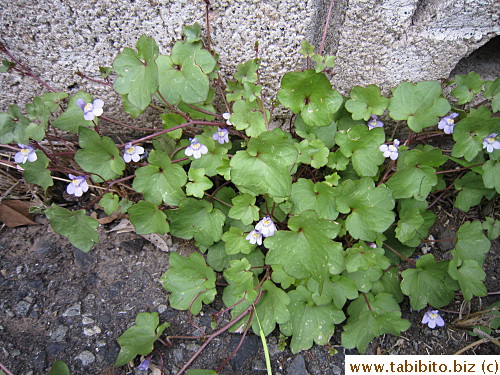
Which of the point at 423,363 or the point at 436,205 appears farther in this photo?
the point at 436,205

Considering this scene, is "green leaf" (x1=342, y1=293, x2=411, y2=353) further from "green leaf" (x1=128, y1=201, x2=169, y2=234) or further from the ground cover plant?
"green leaf" (x1=128, y1=201, x2=169, y2=234)

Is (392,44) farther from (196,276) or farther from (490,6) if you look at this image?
(196,276)

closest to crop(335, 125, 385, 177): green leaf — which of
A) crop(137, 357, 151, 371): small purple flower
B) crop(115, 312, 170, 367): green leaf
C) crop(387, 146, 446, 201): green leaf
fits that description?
crop(387, 146, 446, 201): green leaf

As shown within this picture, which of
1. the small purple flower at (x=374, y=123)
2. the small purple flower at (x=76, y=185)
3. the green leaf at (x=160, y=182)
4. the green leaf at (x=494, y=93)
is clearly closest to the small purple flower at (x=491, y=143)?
the green leaf at (x=494, y=93)

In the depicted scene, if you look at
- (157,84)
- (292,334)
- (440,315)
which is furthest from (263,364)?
(157,84)

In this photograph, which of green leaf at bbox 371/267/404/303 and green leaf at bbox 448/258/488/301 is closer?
green leaf at bbox 448/258/488/301

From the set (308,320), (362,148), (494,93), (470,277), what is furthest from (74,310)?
(494,93)
